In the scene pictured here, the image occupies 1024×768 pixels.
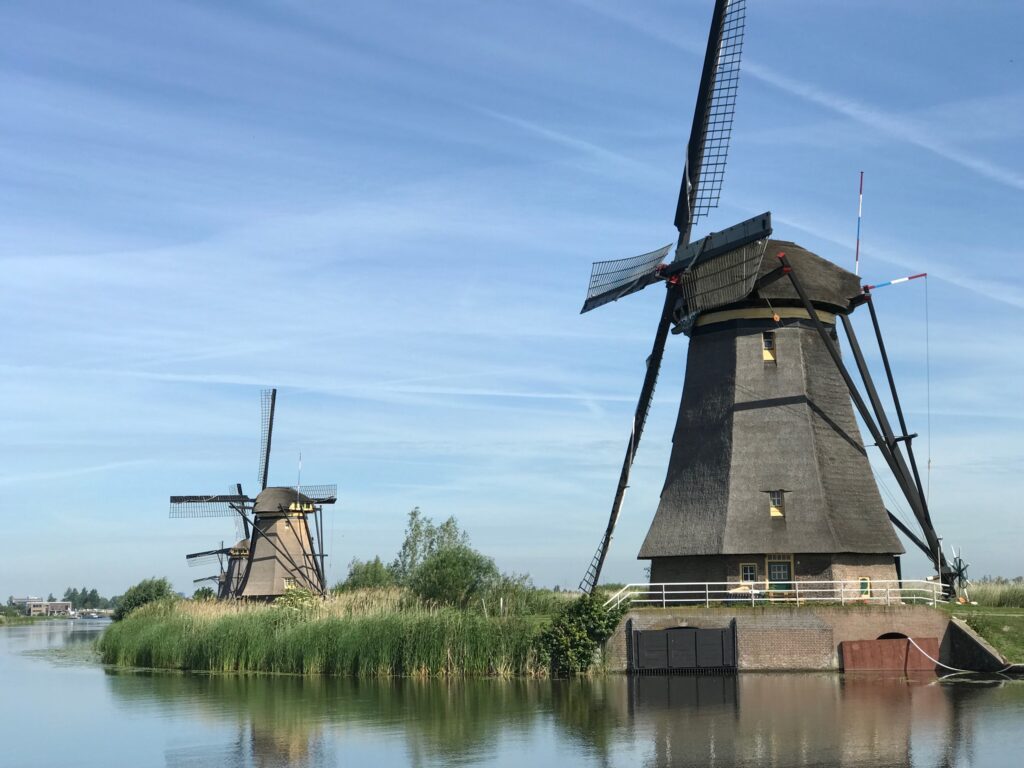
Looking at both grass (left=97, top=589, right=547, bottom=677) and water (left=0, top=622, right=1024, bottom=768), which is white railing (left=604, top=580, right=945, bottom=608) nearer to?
water (left=0, top=622, right=1024, bottom=768)

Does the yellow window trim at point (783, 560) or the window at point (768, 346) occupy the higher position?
the window at point (768, 346)

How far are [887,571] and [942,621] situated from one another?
235cm

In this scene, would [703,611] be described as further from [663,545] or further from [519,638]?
[519,638]

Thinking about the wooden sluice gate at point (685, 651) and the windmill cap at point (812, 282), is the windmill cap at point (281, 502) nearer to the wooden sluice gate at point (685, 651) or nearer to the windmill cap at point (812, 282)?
the wooden sluice gate at point (685, 651)

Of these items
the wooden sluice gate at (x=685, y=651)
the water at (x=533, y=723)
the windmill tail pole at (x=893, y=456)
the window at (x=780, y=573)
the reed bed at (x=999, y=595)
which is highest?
the windmill tail pole at (x=893, y=456)

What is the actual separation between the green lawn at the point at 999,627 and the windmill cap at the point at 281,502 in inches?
1222

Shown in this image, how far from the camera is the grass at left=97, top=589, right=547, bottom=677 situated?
27.5 meters

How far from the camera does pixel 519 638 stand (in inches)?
1081

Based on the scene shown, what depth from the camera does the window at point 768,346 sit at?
30266 mm

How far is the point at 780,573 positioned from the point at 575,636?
554cm

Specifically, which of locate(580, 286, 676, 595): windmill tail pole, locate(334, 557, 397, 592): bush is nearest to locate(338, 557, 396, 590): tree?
locate(334, 557, 397, 592): bush

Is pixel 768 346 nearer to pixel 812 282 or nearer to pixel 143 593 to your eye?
pixel 812 282

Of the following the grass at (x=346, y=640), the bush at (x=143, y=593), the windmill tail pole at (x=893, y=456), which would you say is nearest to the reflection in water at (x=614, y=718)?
the grass at (x=346, y=640)

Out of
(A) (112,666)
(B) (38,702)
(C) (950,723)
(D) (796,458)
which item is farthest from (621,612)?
(A) (112,666)
